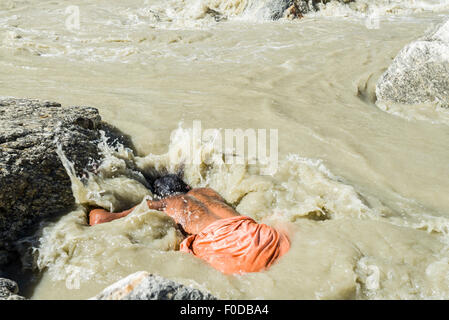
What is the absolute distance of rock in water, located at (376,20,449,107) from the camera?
4.70 m

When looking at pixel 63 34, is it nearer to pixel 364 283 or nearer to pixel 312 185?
pixel 312 185

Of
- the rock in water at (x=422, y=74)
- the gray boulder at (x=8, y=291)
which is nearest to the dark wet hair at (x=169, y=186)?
the gray boulder at (x=8, y=291)

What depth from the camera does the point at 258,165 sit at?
11.5 feet

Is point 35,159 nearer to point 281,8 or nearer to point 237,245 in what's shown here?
point 237,245

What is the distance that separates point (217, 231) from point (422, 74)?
3872 mm

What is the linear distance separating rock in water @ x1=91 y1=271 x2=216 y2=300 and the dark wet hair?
181 centimetres

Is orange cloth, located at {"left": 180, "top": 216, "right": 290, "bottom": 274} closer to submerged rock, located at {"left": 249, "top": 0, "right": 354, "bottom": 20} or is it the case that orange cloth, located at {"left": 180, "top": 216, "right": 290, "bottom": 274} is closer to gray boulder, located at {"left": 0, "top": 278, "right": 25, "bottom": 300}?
gray boulder, located at {"left": 0, "top": 278, "right": 25, "bottom": 300}

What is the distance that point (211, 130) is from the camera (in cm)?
409

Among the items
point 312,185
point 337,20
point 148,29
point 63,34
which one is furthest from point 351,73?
point 63,34

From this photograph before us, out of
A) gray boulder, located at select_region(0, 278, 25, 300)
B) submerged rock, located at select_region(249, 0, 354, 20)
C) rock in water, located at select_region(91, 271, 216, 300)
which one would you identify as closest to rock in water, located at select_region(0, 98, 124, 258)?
gray boulder, located at select_region(0, 278, 25, 300)

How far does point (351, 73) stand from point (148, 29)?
16.6ft

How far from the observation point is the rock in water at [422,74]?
15.4ft

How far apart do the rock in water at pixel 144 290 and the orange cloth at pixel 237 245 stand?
2.69ft

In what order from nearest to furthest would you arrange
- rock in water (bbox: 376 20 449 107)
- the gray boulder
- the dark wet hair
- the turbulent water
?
the gray boulder
the turbulent water
the dark wet hair
rock in water (bbox: 376 20 449 107)
